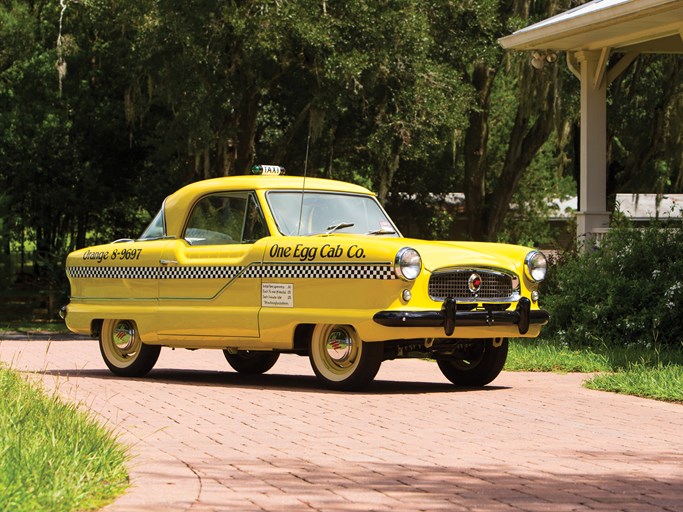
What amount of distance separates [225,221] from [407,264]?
2.48 meters

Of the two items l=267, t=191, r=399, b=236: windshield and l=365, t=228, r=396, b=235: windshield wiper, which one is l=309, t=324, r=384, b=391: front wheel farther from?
l=365, t=228, r=396, b=235: windshield wiper

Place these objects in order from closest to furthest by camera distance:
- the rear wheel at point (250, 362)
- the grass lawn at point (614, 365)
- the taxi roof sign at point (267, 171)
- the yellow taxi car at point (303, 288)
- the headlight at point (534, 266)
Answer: the yellow taxi car at point (303, 288)
the grass lawn at point (614, 365)
the headlight at point (534, 266)
the taxi roof sign at point (267, 171)
the rear wheel at point (250, 362)

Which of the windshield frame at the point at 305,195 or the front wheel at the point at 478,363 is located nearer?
the front wheel at the point at 478,363

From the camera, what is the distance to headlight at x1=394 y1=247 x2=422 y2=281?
11664 millimetres

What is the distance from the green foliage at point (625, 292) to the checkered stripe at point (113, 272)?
584 cm

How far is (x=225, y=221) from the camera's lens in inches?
530

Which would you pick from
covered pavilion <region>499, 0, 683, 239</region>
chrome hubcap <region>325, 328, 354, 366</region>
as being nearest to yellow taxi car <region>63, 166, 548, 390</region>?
chrome hubcap <region>325, 328, 354, 366</region>

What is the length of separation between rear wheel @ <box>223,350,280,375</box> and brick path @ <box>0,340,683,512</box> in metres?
0.63

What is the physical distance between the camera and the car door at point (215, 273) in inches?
506

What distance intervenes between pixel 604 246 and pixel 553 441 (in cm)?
963

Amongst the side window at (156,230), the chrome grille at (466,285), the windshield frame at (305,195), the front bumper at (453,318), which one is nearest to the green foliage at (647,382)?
the front bumper at (453,318)

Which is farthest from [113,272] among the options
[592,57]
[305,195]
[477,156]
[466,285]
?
[477,156]

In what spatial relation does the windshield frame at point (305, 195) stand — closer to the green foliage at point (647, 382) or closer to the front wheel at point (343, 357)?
the front wheel at point (343, 357)

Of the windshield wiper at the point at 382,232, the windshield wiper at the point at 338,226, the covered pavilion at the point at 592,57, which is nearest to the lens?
the windshield wiper at the point at 338,226
